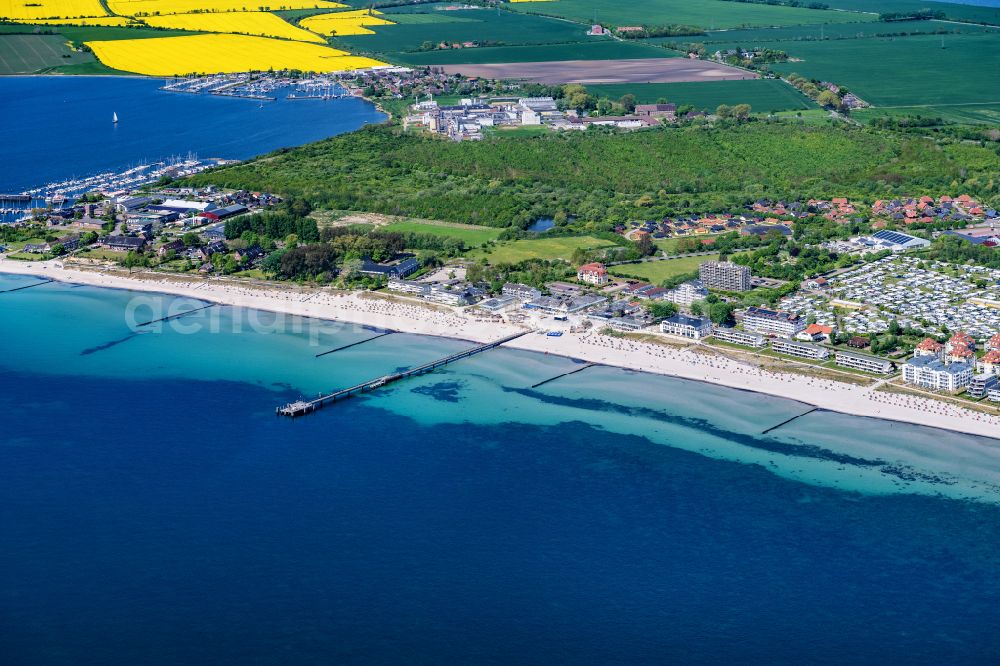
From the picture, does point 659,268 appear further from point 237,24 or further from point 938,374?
point 237,24

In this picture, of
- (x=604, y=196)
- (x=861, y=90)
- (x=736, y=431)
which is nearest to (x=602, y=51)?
(x=861, y=90)

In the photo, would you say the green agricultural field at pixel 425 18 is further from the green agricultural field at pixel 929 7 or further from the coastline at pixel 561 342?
the coastline at pixel 561 342

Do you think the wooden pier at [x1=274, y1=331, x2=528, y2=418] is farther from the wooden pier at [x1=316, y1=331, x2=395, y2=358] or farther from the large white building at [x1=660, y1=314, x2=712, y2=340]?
the large white building at [x1=660, y1=314, x2=712, y2=340]

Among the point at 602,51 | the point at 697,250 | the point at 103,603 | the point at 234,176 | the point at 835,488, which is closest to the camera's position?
the point at 103,603

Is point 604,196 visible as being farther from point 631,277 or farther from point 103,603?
point 103,603

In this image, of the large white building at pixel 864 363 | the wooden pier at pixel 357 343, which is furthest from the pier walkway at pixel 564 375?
the large white building at pixel 864 363

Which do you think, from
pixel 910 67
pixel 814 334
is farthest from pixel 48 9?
pixel 814 334
